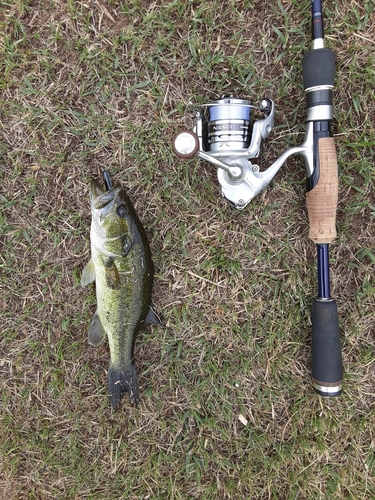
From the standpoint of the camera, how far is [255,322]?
2.66 metres

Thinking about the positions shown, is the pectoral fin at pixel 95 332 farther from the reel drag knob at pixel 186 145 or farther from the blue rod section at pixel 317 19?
the blue rod section at pixel 317 19

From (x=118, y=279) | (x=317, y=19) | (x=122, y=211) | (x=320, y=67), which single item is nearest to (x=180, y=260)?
(x=118, y=279)

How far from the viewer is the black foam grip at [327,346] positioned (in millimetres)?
2400

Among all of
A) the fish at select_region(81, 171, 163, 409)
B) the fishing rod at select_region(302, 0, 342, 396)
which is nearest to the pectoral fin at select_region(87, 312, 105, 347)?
the fish at select_region(81, 171, 163, 409)

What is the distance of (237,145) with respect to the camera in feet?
7.37

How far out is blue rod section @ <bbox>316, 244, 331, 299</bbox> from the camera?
2.38 meters

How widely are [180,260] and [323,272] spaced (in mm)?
921

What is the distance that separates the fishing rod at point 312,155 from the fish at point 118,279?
57cm

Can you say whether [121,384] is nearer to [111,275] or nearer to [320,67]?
[111,275]

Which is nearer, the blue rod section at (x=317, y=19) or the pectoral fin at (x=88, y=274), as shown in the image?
the blue rod section at (x=317, y=19)

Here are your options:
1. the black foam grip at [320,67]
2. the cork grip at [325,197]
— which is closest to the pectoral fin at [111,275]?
the cork grip at [325,197]

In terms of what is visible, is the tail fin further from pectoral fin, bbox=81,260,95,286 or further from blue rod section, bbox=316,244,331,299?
blue rod section, bbox=316,244,331,299

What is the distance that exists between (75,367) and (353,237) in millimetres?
2107

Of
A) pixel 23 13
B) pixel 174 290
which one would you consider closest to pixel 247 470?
pixel 174 290
